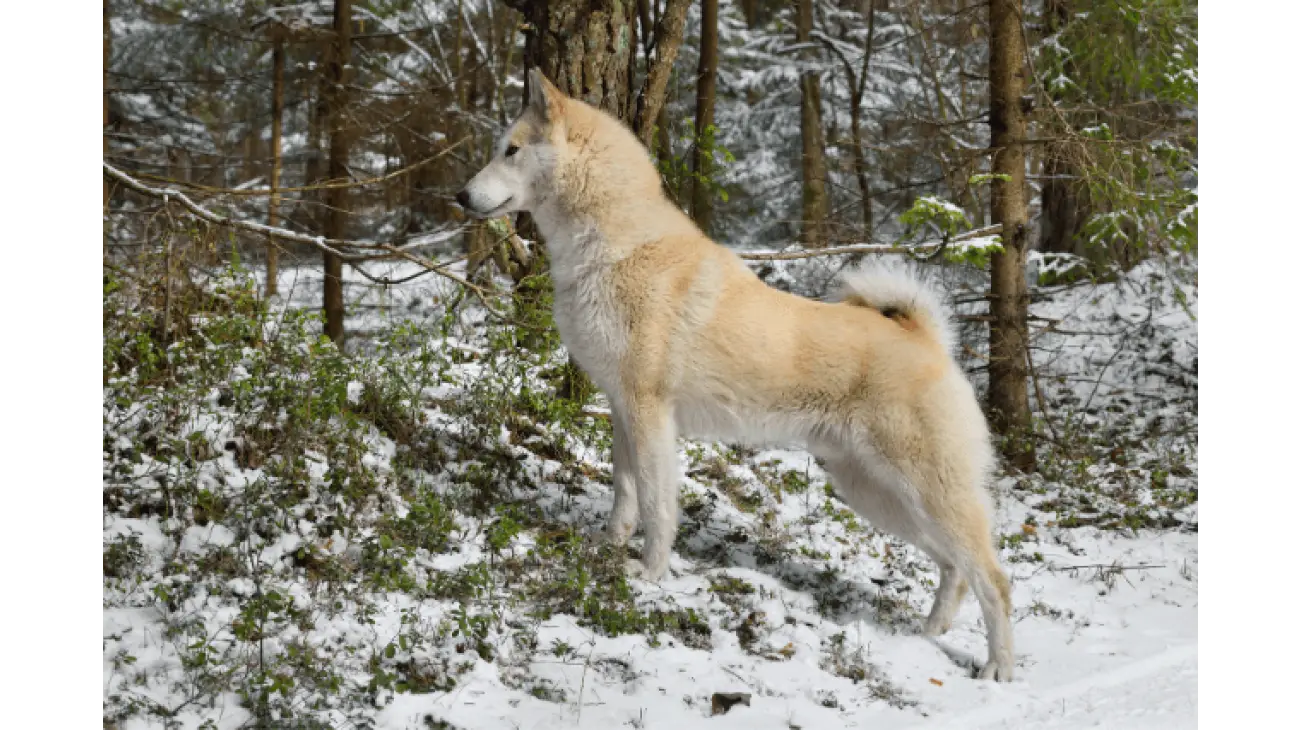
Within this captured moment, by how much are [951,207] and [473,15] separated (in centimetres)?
1261

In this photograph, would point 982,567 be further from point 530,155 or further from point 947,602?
point 530,155

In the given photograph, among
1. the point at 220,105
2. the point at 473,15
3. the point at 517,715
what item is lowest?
the point at 517,715

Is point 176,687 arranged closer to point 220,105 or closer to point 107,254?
point 107,254

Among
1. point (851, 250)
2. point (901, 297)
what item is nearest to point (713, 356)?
point (901, 297)

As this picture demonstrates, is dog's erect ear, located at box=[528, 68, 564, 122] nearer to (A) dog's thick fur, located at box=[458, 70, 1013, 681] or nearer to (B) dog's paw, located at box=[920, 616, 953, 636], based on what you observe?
(A) dog's thick fur, located at box=[458, 70, 1013, 681]

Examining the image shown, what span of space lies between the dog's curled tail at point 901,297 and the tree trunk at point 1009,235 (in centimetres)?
324

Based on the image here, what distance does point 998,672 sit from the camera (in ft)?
15.1

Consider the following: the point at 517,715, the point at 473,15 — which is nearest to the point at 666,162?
the point at 517,715

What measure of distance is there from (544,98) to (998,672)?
3.62 metres

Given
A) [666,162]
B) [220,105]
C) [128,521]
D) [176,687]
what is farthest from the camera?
[220,105]

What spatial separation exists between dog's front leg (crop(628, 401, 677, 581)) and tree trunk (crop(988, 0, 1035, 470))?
4583mm

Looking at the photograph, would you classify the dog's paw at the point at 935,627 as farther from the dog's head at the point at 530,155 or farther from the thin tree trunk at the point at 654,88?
the thin tree trunk at the point at 654,88

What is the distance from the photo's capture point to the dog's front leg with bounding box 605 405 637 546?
5242 millimetres
